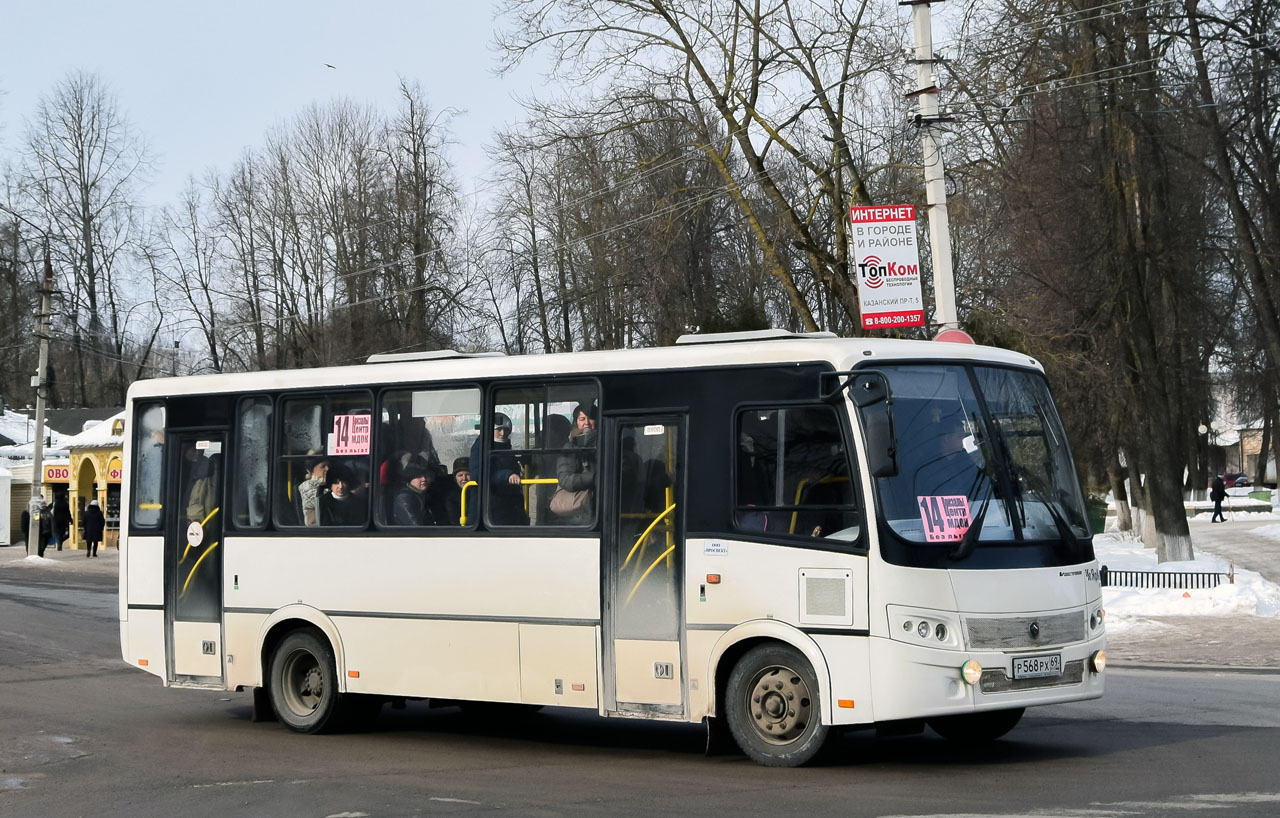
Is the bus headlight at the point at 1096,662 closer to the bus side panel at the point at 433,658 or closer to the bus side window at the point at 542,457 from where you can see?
the bus side window at the point at 542,457

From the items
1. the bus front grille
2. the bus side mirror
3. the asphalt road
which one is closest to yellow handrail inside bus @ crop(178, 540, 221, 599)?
the asphalt road

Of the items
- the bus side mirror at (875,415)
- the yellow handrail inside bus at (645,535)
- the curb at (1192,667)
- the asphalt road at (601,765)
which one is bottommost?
the asphalt road at (601,765)

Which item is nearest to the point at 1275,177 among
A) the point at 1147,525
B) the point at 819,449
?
the point at 1147,525

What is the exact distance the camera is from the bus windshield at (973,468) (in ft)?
32.0

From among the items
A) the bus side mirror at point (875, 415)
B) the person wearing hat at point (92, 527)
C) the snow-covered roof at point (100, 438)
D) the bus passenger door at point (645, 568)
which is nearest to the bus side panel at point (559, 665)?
the bus passenger door at point (645, 568)

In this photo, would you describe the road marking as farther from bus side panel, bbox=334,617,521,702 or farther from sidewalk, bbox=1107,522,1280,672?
sidewalk, bbox=1107,522,1280,672

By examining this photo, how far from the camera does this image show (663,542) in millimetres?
10609

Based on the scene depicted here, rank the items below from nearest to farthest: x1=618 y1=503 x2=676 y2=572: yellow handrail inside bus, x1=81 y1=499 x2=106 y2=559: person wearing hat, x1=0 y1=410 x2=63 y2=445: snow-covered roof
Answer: x1=618 y1=503 x2=676 y2=572: yellow handrail inside bus → x1=81 y1=499 x2=106 y2=559: person wearing hat → x1=0 y1=410 x2=63 y2=445: snow-covered roof

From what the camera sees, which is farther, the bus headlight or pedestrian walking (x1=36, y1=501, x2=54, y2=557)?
pedestrian walking (x1=36, y1=501, x2=54, y2=557)

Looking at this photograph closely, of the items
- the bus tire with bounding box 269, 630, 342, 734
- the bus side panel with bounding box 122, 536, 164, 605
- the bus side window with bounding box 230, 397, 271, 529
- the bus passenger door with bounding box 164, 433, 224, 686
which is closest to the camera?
the bus tire with bounding box 269, 630, 342, 734

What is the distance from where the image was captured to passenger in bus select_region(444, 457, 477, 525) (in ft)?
38.4

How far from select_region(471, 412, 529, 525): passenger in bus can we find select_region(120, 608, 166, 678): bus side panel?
383cm

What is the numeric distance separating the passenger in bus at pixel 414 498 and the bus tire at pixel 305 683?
1.38 m

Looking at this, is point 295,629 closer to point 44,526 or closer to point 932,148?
point 932,148
